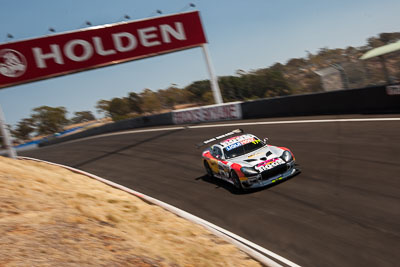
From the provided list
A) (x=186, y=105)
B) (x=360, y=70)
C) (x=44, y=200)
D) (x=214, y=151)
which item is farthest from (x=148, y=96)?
(x=44, y=200)

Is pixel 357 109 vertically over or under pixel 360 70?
under

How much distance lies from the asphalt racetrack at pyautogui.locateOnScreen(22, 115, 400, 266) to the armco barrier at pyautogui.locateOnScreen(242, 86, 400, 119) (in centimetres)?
107

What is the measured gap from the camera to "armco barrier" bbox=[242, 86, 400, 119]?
53.6 feet

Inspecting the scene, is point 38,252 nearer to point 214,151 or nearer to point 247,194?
point 247,194

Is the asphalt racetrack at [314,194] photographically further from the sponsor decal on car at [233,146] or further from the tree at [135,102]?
the tree at [135,102]

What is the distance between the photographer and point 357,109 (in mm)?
17391

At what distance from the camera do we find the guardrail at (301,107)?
16359 millimetres

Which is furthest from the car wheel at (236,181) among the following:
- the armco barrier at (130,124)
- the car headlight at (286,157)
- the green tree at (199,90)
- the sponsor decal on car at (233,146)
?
the green tree at (199,90)

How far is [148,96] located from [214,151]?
158ft

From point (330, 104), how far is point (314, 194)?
10.4 meters

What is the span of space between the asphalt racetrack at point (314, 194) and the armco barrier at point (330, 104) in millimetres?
1070

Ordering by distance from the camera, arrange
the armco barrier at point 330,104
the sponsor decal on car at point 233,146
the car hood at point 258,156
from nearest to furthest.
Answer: the car hood at point 258,156 < the sponsor decal on car at point 233,146 < the armco barrier at point 330,104

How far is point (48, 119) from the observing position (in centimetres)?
7031

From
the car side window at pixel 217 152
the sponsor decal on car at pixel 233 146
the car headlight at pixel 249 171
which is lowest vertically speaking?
the car headlight at pixel 249 171
